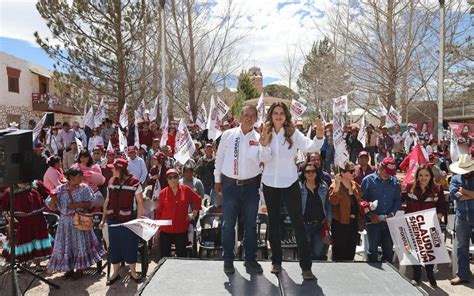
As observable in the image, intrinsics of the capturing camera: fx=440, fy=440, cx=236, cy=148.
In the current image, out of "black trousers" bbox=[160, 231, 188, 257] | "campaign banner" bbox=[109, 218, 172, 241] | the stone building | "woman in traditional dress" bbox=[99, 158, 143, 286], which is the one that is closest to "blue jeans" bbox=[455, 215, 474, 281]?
"black trousers" bbox=[160, 231, 188, 257]

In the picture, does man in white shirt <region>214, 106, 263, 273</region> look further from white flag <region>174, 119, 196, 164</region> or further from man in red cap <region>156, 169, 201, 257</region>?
white flag <region>174, 119, 196, 164</region>

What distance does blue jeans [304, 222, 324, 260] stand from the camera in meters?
6.08

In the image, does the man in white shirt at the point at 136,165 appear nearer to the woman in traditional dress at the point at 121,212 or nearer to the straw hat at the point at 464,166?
the woman in traditional dress at the point at 121,212

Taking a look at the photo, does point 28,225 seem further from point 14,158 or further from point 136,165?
point 136,165

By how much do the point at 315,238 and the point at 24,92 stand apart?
3507 cm

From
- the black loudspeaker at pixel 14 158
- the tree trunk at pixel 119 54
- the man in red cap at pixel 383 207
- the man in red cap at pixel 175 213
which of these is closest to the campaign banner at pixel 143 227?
the man in red cap at pixel 175 213

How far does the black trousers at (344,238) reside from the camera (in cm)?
603

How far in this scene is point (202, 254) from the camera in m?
6.78

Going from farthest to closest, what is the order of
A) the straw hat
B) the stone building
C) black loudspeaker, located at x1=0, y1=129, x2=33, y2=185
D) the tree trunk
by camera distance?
the stone building, the tree trunk, the straw hat, black loudspeaker, located at x1=0, y1=129, x2=33, y2=185

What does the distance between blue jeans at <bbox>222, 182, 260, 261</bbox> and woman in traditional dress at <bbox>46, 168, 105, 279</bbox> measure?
2.33 m

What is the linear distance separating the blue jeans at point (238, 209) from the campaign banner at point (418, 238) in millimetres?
2271

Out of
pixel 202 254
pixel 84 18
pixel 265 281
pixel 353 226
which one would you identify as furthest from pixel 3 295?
pixel 84 18

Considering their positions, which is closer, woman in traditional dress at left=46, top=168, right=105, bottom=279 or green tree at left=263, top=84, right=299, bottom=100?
woman in traditional dress at left=46, top=168, right=105, bottom=279

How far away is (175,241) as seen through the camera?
630 centimetres
